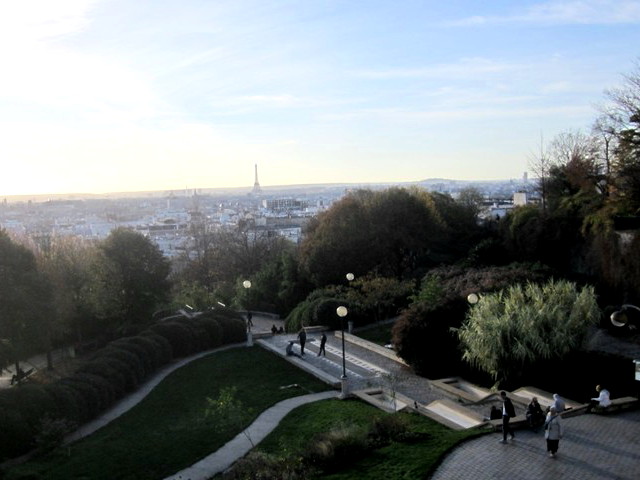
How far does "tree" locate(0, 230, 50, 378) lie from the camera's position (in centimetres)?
2112

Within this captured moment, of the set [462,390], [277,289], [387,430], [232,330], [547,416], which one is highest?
[547,416]

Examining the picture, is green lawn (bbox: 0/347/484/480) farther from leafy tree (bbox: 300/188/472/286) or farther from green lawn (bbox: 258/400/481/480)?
leafy tree (bbox: 300/188/472/286)

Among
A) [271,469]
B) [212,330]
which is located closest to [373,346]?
[212,330]

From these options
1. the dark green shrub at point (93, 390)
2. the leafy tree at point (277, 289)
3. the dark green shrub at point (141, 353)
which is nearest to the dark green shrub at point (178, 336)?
the dark green shrub at point (141, 353)

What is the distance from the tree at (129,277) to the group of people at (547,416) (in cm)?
2107

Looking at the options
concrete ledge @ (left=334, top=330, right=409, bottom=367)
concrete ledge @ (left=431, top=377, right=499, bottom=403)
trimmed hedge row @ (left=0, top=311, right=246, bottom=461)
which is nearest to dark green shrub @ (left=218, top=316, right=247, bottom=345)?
trimmed hedge row @ (left=0, top=311, right=246, bottom=461)

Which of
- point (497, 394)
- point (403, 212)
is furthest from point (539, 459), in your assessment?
point (403, 212)

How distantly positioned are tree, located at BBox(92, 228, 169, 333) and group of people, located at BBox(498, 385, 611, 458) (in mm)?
21073

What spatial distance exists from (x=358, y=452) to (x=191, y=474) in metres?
3.57

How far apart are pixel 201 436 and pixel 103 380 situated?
581 centimetres

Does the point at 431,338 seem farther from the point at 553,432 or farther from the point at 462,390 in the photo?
the point at 553,432

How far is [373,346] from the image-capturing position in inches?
966

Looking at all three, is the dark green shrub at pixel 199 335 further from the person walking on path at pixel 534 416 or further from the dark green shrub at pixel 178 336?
the person walking on path at pixel 534 416

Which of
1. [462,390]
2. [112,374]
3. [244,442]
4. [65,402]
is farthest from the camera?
[112,374]
